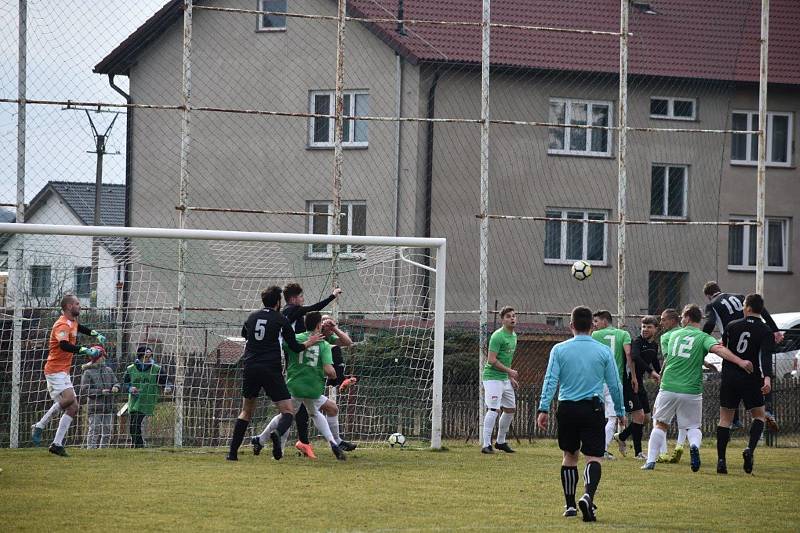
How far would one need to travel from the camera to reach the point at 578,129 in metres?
23.3

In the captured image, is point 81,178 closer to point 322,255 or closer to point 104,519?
point 322,255

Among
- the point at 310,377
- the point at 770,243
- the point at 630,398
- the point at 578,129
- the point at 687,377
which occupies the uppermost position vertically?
the point at 578,129

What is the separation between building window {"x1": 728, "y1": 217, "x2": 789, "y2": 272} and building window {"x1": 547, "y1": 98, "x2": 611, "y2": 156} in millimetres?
5191

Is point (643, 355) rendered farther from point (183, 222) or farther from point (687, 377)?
point (183, 222)

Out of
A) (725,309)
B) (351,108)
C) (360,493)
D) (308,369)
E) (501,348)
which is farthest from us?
(351,108)

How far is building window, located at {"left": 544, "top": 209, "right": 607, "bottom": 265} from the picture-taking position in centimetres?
2159

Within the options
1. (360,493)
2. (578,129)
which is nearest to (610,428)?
A: (360,493)

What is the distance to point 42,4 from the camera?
1642 centimetres

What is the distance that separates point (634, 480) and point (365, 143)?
12.3m

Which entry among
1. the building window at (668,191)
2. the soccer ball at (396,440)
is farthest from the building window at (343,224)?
the building window at (668,191)

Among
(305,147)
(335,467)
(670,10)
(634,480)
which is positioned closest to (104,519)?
(335,467)

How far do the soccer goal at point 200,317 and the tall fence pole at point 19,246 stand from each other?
0.02 m

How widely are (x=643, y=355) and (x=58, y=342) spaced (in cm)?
785

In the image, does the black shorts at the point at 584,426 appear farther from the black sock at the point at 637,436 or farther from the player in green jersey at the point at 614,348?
the black sock at the point at 637,436
